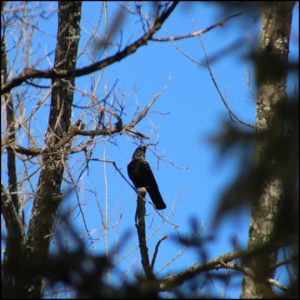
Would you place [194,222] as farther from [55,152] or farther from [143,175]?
[143,175]

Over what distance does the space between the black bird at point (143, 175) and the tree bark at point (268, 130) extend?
498 cm

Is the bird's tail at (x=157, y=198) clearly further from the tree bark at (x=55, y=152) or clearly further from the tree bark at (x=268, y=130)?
the tree bark at (x=268, y=130)

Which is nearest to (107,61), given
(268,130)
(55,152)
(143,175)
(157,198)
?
(55,152)

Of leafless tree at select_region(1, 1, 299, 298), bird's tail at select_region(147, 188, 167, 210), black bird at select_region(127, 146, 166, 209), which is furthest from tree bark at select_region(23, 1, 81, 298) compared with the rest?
bird's tail at select_region(147, 188, 167, 210)

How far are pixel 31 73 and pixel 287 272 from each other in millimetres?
1674

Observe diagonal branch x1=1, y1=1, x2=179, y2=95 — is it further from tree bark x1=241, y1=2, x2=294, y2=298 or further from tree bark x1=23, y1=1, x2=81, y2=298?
tree bark x1=23, y1=1, x2=81, y2=298

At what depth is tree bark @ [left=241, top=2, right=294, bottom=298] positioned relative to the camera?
2533 mm

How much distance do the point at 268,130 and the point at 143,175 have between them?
6.57m

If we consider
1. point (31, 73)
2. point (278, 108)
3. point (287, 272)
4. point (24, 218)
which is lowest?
point (287, 272)

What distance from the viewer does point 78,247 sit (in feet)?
8.41

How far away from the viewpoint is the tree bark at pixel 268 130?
2.53 m

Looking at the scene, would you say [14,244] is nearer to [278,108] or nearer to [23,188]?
[278,108]

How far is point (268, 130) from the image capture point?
2604 mm

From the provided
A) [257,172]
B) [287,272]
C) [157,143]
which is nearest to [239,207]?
[257,172]
